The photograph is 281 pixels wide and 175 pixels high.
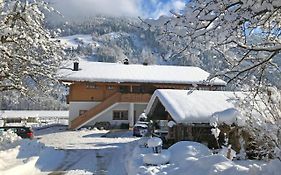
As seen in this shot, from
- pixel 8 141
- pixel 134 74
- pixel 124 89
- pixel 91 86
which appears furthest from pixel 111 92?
pixel 8 141

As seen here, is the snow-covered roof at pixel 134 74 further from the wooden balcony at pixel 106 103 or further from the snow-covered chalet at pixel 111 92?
the wooden balcony at pixel 106 103

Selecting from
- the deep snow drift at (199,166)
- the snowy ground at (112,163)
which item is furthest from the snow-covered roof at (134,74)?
the deep snow drift at (199,166)

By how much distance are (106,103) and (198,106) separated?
2349cm

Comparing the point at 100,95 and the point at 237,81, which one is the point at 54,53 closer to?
the point at 237,81

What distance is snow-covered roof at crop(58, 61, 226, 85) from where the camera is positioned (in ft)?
144

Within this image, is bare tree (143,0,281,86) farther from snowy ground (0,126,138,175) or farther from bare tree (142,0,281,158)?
snowy ground (0,126,138,175)

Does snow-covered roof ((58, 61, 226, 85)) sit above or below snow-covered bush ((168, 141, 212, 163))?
above

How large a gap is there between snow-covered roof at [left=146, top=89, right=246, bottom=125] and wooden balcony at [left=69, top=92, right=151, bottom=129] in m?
19.1

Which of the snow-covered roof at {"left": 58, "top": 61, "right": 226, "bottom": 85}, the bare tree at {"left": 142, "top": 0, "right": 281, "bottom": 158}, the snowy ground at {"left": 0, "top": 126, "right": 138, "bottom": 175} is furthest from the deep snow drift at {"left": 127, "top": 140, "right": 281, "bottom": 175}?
the snow-covered roof at {"left": 58, "top": 61, "right": 226, "bottom": 85}

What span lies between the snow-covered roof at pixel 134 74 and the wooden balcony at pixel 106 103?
1.87 meters

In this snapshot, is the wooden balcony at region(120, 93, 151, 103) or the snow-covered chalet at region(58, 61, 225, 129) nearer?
the snow-covered chalet at region(58, 61, 225, 129)

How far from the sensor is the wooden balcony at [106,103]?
4106 centimetres

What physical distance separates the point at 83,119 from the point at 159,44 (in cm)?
3586

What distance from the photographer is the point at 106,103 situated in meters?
42.8
